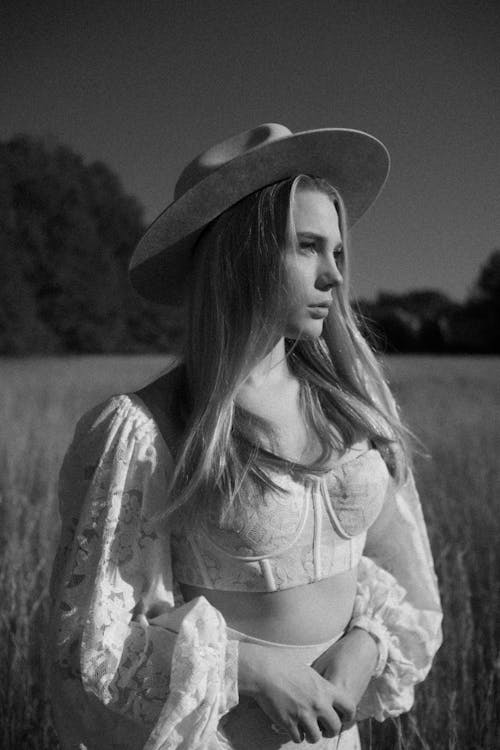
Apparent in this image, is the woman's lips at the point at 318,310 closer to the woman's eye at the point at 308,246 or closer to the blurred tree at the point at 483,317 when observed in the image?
the woman's eye at the point at 308,246

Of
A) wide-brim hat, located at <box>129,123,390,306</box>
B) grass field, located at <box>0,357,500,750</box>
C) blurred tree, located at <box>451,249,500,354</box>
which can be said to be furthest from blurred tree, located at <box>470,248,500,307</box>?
wide-brim hat, located at <box>129,123,390,306</box>

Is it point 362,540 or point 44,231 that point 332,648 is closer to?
point 362,540

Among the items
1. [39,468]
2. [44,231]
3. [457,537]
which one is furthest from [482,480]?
[44,231]

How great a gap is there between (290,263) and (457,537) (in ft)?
4.91

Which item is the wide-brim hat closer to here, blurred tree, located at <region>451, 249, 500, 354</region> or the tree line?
blurred tree, located at <region>451, 249, 500, 354</region>

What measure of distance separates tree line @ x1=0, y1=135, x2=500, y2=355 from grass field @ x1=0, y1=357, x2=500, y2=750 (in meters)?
0.17

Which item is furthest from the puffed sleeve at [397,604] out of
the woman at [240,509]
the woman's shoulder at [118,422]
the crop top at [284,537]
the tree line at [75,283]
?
the tree line at [75,283]

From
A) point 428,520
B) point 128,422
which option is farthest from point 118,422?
point 428,520

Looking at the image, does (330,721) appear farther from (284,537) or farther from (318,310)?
(318,310)

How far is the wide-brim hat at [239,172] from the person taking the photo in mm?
726

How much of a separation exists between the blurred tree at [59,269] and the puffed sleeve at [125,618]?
311cm

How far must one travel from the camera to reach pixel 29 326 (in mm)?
3725

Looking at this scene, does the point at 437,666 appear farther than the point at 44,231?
No

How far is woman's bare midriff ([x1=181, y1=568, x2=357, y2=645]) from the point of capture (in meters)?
0.71
